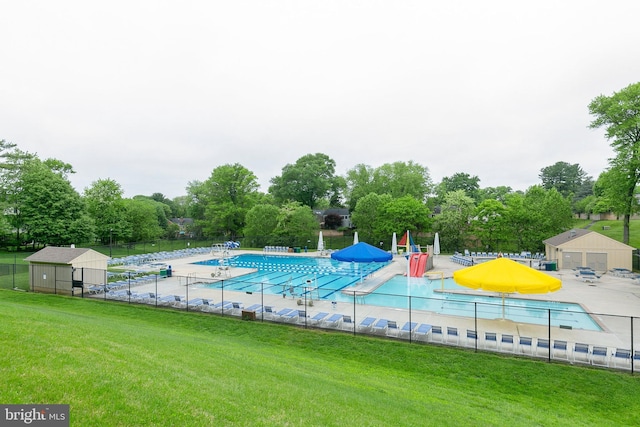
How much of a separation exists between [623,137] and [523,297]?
81.4 feet

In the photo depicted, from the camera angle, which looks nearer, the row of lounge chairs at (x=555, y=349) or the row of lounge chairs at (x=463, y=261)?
the row of lounge chairs at (x=555, y=349)

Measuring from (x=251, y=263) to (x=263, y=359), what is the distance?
86.6 feet

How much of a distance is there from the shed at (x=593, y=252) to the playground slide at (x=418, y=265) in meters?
12.3

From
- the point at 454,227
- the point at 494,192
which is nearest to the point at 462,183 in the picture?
the point at 494,192

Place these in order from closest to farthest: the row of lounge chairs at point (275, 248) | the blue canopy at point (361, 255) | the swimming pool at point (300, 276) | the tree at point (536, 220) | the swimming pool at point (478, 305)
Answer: the swimming pool at point (478, 305) < the blue canopy at point (361, 255) < the swimming pool at point (300, 276) < the tree at point (536, 220) < the row of lounge chairs at point (275, 248)

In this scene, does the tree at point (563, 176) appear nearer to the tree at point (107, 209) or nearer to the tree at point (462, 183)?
the tree at point (462, 183)

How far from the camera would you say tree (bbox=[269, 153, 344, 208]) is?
6438 centimetres

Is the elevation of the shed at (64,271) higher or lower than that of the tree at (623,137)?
lower

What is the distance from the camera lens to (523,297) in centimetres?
1927

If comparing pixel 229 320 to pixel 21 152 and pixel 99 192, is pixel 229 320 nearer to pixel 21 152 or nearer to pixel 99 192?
pixel 99 192

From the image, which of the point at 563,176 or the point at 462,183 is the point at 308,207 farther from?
the point at 563,176

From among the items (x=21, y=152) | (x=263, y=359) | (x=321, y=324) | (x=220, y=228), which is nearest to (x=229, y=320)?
(x=321, y=324)

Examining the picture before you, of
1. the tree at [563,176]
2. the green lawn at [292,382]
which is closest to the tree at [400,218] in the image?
the green lawn at [292,382]

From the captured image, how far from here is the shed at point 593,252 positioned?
26558 mm
